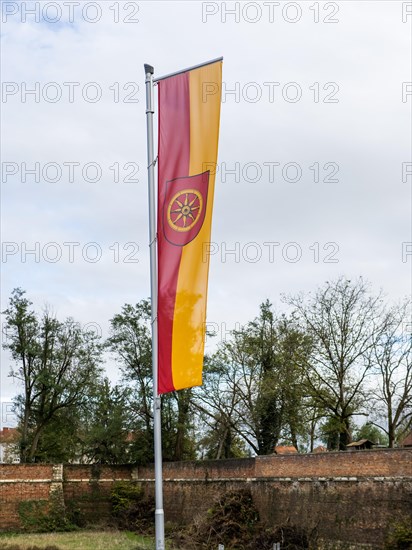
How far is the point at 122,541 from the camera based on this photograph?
95.0 feet

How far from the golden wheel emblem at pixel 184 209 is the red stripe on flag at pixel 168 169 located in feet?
0.55

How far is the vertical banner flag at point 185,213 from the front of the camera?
9.05 meters

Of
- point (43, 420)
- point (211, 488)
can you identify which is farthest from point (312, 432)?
point (43, 420)

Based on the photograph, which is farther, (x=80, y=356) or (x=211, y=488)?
(x=80, y=356)

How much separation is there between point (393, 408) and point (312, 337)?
5313mm

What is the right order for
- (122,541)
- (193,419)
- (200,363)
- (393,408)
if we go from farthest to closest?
(193,419) → (393,408) → (122,541) → (200,363)

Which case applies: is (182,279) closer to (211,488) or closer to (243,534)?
(243,534)

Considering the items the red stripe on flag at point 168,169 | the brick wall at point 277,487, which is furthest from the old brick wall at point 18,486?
the red stripe on flag at point 168,169

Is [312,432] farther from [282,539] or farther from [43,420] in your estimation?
[282,539]

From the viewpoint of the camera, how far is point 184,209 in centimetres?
927

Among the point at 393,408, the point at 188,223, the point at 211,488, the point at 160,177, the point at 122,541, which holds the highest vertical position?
the point at 160,177

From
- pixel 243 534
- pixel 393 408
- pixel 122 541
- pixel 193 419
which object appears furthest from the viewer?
pixel 193 419

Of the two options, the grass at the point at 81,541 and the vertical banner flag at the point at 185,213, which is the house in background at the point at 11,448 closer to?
the grass at the point at 81,541

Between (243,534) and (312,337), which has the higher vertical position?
(312,337)
